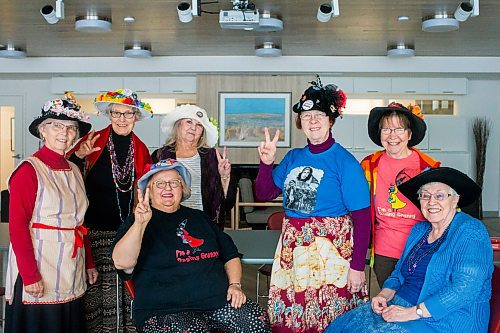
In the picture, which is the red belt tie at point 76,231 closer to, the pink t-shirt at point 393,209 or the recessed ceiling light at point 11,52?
the pink t-shirt at point 393,209

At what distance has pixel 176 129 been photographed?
Result: 11.4 feet

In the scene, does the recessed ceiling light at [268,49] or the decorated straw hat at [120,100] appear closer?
the decorated straw hat at [120,100]

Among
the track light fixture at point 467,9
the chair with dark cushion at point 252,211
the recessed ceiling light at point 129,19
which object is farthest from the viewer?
the chair with dark cushion at point 252,211

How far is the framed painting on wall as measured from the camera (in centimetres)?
1031

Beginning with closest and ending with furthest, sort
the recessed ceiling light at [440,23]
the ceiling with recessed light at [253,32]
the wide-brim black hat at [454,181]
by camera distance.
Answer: the wide-brim black hat at [454,181] → the ceiling with recessed light at [253,32] → the recessed ceiling light at [440,23]

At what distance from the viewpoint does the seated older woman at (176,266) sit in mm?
2596

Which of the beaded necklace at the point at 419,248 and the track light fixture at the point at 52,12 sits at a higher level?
the track light fixture at the point at 52,12

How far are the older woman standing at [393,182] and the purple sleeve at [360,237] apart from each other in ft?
1.24

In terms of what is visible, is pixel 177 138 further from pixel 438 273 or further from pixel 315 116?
pixel 438 273

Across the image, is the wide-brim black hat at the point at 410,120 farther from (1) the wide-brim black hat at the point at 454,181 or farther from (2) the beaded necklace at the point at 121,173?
(2) the beaded necklace at the point at 121,173

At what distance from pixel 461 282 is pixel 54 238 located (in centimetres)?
178

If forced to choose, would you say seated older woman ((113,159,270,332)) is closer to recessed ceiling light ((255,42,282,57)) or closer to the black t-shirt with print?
the black t-shirt with print

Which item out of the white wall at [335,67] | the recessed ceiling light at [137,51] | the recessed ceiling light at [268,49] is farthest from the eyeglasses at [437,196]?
the white wall at [335,67]

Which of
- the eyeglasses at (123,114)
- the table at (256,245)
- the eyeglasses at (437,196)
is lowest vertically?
the table at (256,245)
